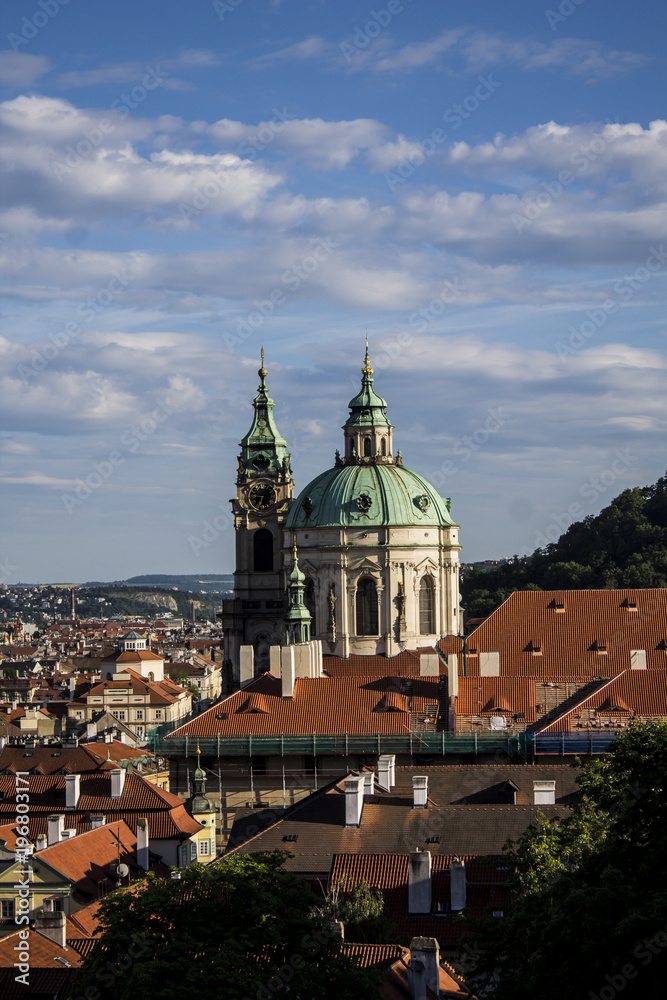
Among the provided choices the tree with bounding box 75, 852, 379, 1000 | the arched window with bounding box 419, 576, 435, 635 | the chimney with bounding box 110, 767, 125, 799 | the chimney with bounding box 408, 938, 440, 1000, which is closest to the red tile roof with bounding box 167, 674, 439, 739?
the chimney with bounding box 110, 767, 125, 799

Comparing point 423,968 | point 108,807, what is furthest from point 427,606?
point 423,968

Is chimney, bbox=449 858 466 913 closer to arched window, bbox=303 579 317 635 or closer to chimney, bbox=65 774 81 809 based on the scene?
chimney, bbox=65 774 81 809

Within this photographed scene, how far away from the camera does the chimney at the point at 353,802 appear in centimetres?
5344

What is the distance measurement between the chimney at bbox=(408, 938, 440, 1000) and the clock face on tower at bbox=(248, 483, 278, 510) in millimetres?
109440

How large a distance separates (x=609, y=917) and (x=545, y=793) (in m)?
25.6

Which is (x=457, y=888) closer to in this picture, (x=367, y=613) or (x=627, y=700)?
(x=627, y=700)

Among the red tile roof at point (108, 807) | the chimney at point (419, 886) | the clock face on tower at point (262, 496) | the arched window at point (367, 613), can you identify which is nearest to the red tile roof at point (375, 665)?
the arched window at point (367, 613)

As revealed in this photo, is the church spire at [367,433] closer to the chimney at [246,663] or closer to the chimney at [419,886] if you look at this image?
the chimney at [246,663]

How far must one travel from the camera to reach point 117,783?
7056 centimetres

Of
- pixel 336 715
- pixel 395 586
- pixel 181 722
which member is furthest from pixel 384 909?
pixel 395 586

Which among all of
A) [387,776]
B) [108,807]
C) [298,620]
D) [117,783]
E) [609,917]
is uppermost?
[298,620]

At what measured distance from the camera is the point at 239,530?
14712 cm

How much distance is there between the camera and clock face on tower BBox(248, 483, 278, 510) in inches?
5802

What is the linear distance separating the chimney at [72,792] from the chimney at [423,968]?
3474cm
